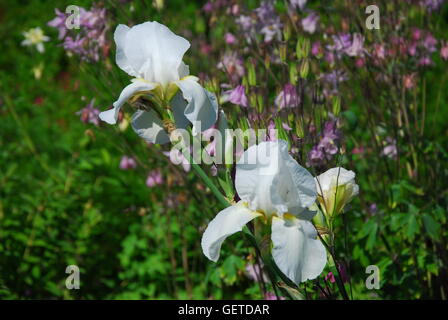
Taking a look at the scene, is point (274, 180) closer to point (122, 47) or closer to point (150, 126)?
point (150, 126)

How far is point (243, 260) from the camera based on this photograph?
6.12 ft

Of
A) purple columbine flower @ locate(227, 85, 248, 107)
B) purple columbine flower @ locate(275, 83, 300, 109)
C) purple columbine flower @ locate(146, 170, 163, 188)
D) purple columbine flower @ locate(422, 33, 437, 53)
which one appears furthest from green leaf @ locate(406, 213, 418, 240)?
purple columbine flower @ locate(146, 170, 163, 188)

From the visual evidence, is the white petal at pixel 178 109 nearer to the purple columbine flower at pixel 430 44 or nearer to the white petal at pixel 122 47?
the white petal at pixel 122 47

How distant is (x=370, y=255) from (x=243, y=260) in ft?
1.50

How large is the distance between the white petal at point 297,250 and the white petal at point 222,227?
0.18 feet

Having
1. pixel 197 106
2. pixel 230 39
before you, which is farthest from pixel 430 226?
pixel 230 39

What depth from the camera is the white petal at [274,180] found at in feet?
3.09

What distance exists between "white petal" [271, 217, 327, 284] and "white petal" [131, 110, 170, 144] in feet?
1.08

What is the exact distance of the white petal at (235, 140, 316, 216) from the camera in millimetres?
943

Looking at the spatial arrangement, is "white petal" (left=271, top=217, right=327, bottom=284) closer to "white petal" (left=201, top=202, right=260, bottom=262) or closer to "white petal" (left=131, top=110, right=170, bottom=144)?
"white petal" (left=201, top=202, right=260, bottom=262)

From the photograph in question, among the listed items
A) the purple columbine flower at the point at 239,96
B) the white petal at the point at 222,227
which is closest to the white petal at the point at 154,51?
the white petal at the point at 222,227
